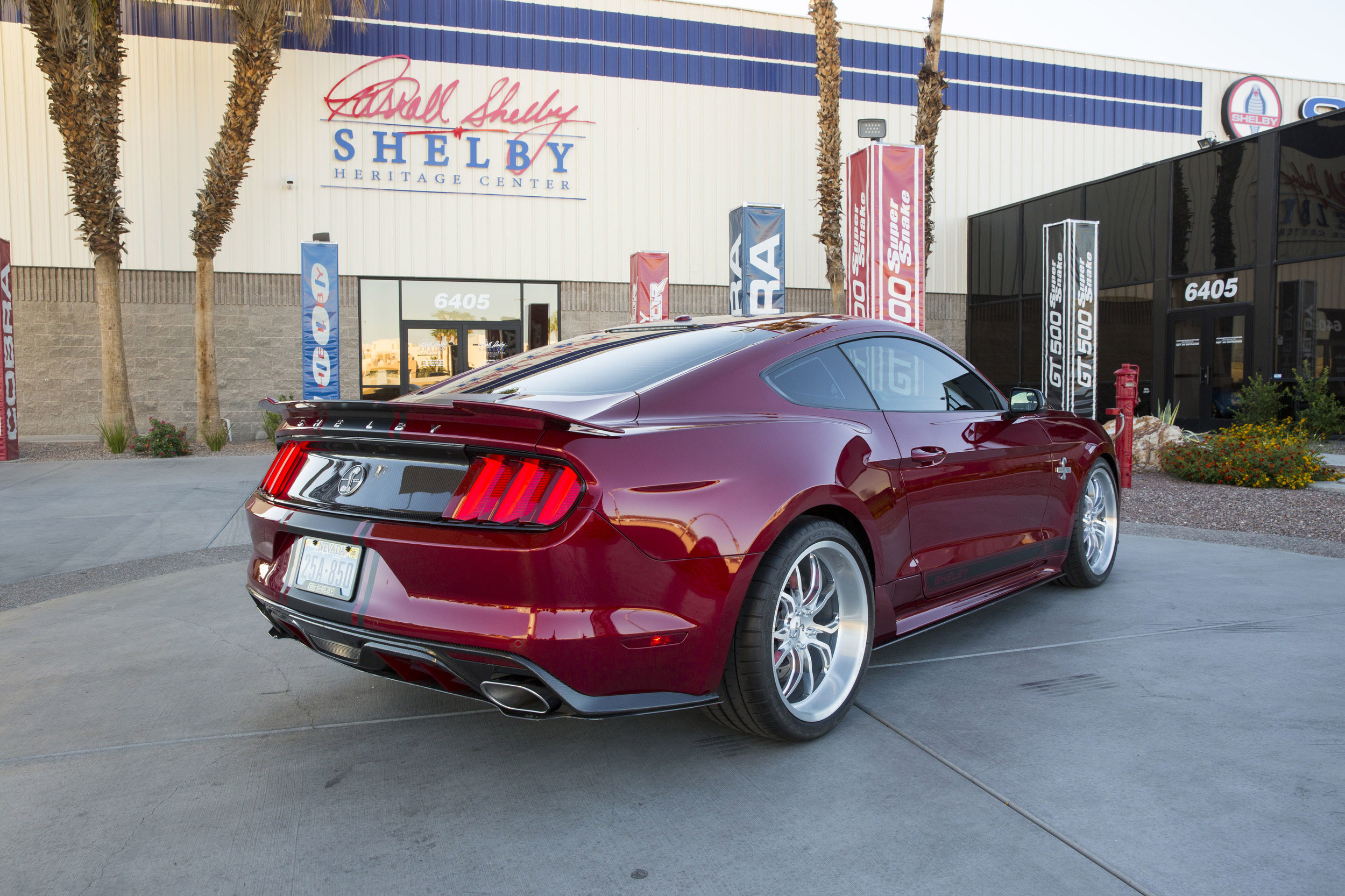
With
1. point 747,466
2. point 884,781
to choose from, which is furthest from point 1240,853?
point 747,466

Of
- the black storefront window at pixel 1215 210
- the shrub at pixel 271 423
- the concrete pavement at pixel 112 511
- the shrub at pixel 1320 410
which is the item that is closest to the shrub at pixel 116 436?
the concrete pavement at pixel 112 511

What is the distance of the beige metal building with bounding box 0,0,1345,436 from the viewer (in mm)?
16969

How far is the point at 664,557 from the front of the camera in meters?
2.43

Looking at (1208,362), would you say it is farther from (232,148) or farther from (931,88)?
(232,148)

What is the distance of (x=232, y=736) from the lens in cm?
303

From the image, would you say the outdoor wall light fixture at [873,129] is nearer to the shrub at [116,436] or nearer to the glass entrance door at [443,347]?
the glass entrance door at [443,347]

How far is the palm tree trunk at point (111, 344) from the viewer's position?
46.2 ft

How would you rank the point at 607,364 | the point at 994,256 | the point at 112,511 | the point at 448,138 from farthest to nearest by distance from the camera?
the point at 994,256 → the point at 448,138 → the point at 112,511 → the point at 607,364

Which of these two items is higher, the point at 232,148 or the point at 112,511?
the point at 232,148

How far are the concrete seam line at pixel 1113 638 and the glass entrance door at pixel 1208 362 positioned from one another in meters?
12.5

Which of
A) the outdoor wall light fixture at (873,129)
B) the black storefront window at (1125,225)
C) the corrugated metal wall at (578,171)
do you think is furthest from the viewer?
the black storefront window at (1125,225)

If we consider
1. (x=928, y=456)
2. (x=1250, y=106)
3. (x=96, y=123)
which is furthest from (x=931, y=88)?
(x=1250, y=106)

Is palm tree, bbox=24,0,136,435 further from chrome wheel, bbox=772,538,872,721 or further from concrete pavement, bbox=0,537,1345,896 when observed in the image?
chrome wheel, bbox=772,538,872,721

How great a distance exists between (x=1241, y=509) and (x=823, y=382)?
6.17 meters
